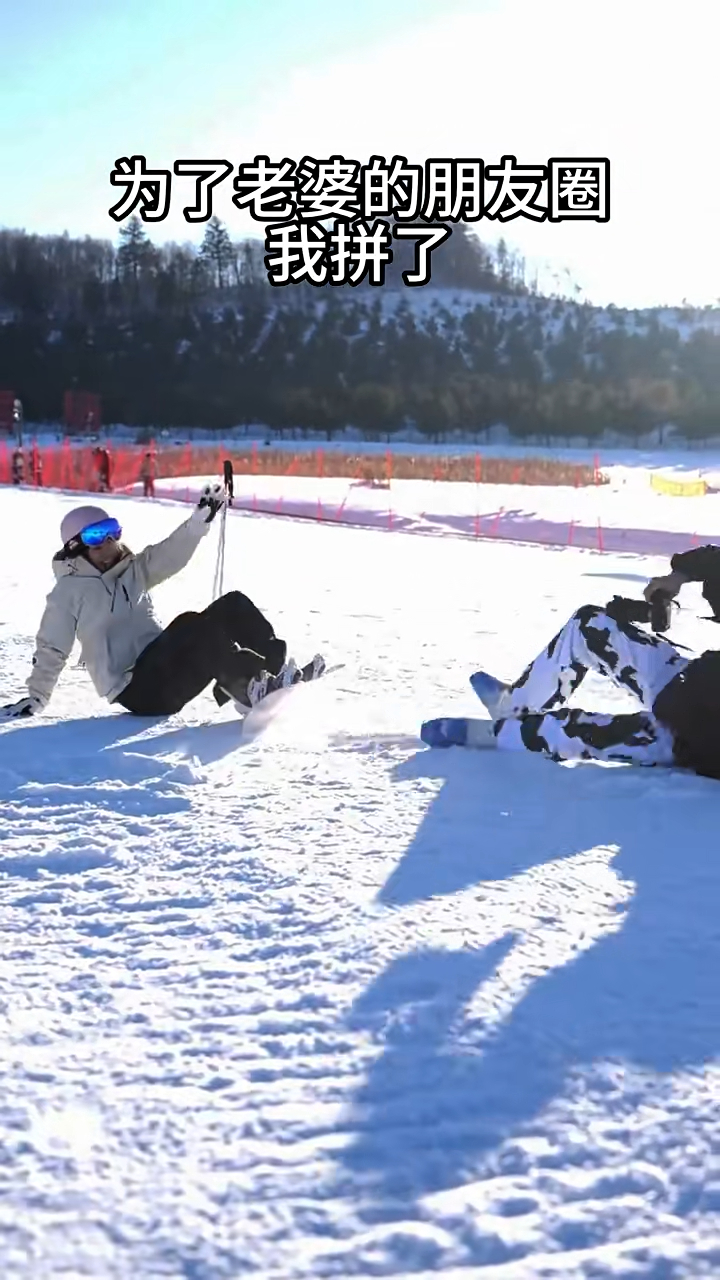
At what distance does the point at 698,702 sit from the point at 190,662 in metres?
2.07

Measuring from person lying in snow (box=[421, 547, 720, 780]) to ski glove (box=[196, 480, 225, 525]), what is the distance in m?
1.51

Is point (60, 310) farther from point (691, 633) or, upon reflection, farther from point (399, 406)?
point (691, 633)

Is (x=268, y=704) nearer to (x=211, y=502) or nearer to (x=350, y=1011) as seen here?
(x=211, y=502)

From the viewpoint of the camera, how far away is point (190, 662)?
14.5ft

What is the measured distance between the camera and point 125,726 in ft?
14.6

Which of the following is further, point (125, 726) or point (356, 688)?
point (356, 688)

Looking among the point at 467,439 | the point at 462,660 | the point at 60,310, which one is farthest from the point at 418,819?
the point at 60,310

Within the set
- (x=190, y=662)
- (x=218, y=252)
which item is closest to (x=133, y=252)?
(x=218, y=252)

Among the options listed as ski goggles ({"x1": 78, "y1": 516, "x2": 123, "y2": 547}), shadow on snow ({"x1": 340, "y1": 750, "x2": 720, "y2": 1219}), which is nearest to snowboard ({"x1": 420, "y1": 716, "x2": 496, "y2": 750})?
shadow on snow ({"x1": 340, "y1": 750, "x2": 720, "y2": 1219})

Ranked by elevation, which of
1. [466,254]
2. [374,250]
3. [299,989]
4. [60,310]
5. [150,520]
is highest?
[466,254]

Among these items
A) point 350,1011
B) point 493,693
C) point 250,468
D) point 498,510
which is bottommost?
point 350,1011

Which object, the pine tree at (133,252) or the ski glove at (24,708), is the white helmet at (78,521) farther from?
the pine tree at (133,252)

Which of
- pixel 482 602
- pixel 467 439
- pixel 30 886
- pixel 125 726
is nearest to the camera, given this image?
pixel 30 886

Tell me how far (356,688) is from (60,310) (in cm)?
9111
